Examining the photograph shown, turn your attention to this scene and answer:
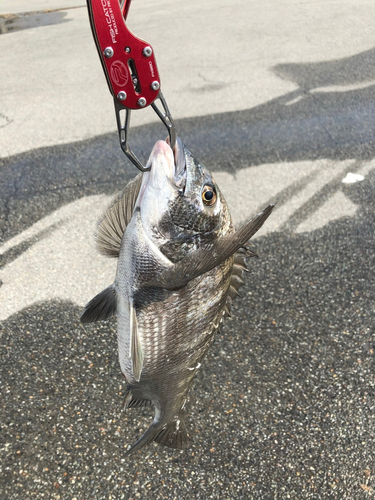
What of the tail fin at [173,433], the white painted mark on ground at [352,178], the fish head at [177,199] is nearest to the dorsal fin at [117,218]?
the fish head at [177,199]

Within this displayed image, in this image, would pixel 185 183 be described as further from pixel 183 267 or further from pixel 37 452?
pixel 37 452

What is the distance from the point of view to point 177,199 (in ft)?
4.77

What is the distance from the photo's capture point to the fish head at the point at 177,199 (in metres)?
1.42

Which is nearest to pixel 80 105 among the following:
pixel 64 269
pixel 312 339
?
pixel 64 269

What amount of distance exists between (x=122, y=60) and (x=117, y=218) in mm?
554

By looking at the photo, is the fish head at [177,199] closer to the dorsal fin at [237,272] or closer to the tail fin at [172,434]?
the dorsal fin at [237,272]

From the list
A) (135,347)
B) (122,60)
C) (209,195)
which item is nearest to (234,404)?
(135,347)

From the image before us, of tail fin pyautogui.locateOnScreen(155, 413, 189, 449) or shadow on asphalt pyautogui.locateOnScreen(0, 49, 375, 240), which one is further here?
shadow on asphalt pyautogui.locateOnScreen(0, 49, 375, 240)

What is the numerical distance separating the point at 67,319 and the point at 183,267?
2486 millimetres

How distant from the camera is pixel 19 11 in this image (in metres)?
12.1

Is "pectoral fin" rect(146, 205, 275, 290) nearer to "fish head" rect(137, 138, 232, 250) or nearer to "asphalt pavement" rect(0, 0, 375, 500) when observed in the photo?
"fish head" rect(137, 138, 232, 250)

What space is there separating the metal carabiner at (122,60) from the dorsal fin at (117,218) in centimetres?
22

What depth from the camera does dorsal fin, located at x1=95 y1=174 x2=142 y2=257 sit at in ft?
5.21

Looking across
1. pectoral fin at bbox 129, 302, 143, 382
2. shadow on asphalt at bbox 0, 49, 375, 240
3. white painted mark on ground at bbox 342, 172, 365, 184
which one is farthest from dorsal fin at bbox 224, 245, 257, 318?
white painted mark on ground at bbox 342, 172, 365, 184
